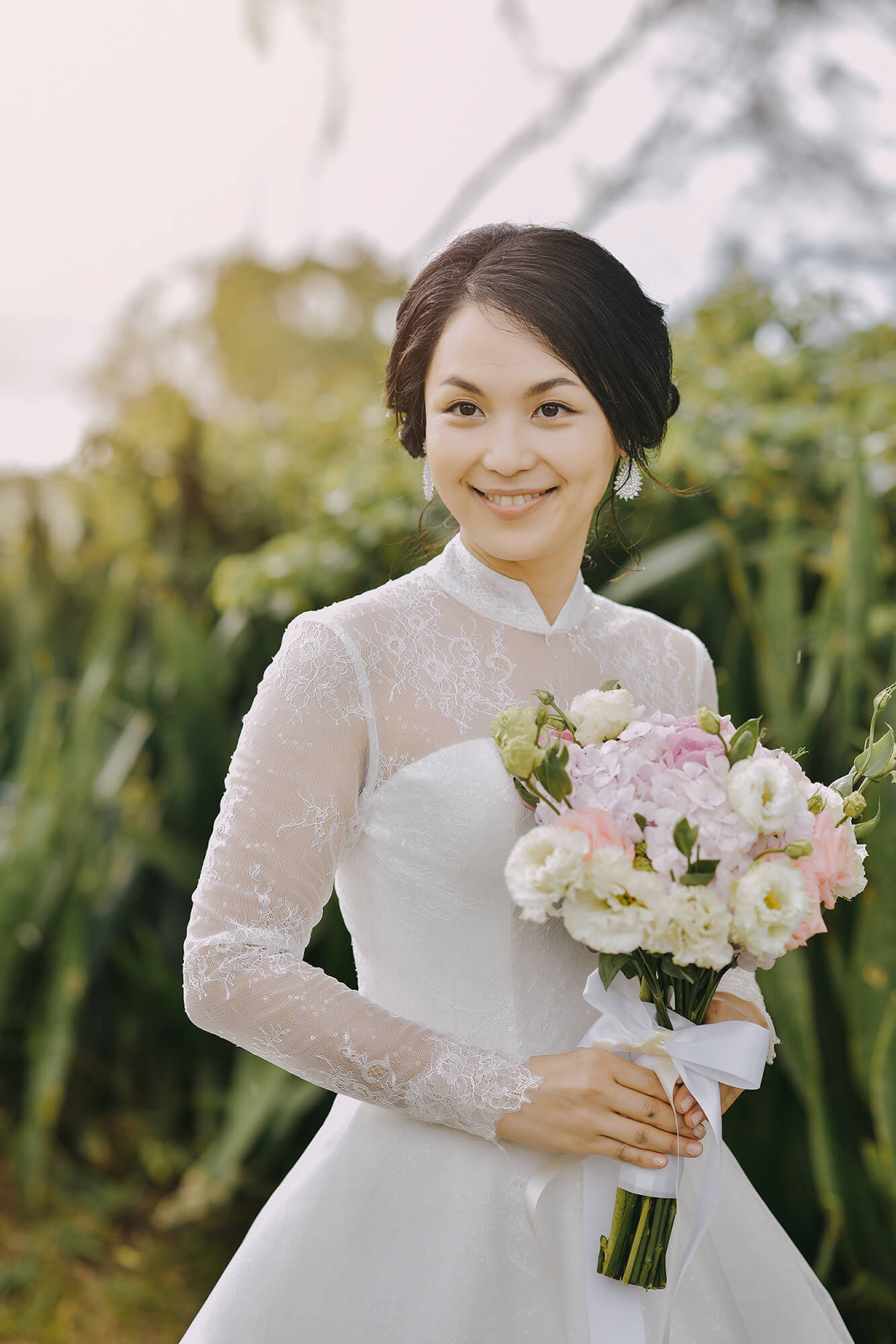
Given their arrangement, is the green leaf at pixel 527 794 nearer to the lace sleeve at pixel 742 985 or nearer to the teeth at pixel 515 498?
the teeth at pixel 515 498

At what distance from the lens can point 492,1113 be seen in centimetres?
116

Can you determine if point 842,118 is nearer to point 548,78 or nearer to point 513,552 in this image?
point 548,78

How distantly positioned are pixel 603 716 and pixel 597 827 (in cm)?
13

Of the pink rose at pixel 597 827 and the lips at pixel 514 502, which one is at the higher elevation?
the lips at pixel 514 502

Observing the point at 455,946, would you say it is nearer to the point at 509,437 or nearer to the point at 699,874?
the point at 699,874

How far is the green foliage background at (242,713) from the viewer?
210 centimetres

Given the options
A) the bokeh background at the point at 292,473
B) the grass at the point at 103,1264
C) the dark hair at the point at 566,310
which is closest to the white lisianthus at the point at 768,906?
the dark hair at the point at 566,310

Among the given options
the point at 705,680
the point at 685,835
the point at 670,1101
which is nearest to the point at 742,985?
the point at 670,1101

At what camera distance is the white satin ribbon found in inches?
44.4

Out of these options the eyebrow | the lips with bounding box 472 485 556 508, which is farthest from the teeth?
the eyebrow

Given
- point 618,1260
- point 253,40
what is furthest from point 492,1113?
point 253,40

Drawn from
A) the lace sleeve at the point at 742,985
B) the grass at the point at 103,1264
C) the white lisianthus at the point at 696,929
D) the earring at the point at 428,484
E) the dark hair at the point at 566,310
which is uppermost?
the dark hair at the point at 566,310

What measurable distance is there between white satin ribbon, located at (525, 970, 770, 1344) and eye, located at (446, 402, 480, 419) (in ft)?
2.01

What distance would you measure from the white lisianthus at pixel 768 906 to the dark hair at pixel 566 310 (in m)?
0.57
